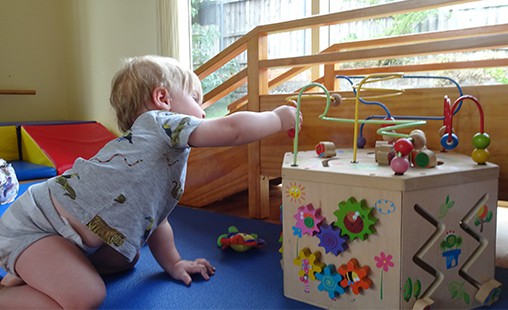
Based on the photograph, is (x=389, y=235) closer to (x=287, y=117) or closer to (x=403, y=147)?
(x=403, y=147)

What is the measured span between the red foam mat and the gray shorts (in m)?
1.69

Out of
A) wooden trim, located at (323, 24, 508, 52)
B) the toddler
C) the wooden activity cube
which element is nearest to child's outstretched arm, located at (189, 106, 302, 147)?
the toddler

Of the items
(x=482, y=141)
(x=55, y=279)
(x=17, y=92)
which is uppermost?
(x=17, y=92)

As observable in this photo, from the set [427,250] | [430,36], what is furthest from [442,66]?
[427,250]

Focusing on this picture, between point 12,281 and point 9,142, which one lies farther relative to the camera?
point 9,142

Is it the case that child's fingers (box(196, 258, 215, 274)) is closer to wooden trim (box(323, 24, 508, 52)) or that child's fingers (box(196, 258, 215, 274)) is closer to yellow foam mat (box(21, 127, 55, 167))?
wooden trim (box(323, 24, 508, 52))

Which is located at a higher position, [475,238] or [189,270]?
[475,238]

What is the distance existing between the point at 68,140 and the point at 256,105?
1.87 metres

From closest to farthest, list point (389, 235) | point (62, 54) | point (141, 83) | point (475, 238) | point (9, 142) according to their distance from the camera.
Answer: point (389, 235) → point (475, 238) → point (141, 83) → point (9, 142) → point (62, 54)

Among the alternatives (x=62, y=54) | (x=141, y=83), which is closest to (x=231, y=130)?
(x=141, y=83)

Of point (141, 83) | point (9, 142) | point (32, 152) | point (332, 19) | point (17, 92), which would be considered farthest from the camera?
point (17, 92)

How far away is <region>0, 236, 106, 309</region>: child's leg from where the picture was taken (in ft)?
2.72

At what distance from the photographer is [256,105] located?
5.33 ft

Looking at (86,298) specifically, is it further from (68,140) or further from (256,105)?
(68,140)
